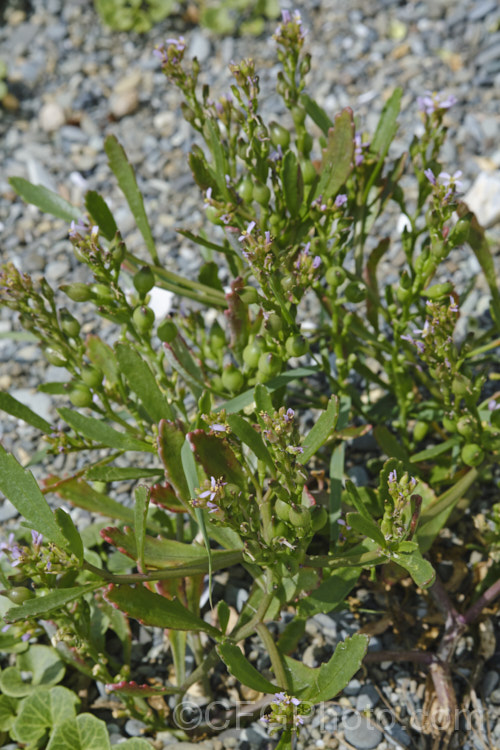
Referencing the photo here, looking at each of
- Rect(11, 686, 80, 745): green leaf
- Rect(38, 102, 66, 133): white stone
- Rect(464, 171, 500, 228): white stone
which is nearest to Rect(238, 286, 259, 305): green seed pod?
Rect(11, 686, 80, 745): green leaf

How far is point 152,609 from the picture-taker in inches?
60.4

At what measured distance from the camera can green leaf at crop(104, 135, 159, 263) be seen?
73.8 inches

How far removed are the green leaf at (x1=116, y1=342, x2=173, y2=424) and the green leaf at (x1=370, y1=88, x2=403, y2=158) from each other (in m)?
0.84

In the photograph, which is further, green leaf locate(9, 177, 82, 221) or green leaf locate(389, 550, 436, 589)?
green leaf locate(9, 177, 82, 221)

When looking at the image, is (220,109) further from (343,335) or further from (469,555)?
(469,555)

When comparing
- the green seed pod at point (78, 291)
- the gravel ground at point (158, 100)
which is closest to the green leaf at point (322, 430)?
the green seed pod at point (78, 291)

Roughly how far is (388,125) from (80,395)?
1035 millimetres

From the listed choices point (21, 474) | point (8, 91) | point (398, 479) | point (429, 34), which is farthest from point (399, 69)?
point (21, 474)

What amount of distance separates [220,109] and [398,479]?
3.19 ft

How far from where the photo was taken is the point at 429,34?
11.4ft

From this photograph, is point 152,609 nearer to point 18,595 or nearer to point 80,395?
point 18,595

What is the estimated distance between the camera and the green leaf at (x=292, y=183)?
1.72 m

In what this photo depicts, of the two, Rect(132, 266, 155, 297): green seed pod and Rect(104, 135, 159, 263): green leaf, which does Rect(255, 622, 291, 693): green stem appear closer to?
Rect(132, 266, 155, 297): green seed pod

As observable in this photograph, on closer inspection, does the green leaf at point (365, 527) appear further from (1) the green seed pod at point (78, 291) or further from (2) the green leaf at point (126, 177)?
(2) the green leaf at point (126, 177)
